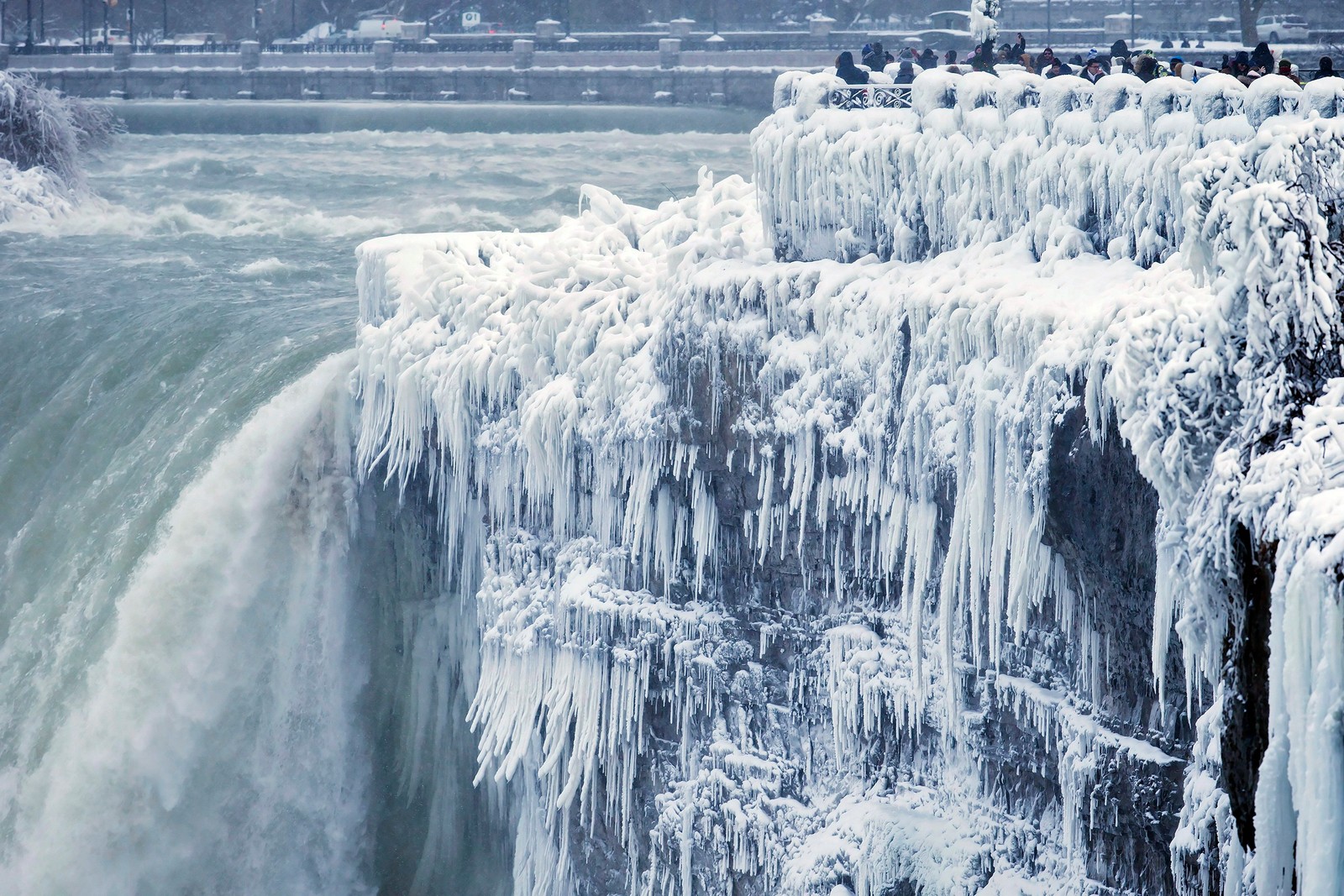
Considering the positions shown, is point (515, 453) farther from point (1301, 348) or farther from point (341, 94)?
point (341, 94)

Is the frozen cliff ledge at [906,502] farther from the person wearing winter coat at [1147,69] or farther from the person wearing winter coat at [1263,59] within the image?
the person wearing winter coat at [1263,59]

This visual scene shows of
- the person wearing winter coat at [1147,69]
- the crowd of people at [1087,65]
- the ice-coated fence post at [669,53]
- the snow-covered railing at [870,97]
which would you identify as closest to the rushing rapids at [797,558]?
the snow-covered railing at [870,97]

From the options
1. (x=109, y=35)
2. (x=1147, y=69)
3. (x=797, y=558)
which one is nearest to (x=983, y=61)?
(x=1147, y=69)

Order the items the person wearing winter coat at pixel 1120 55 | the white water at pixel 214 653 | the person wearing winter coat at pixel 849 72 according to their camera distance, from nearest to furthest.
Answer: the person wearing winter coat at pixel 849 72, the person wearing winter coat at pixel 1120 55, the white water at pixel 214 653

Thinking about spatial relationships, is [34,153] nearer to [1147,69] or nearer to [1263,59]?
[1147,69]

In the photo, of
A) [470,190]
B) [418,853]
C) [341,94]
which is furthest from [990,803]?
[341,94]

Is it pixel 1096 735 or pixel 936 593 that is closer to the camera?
pixel 1096 735
